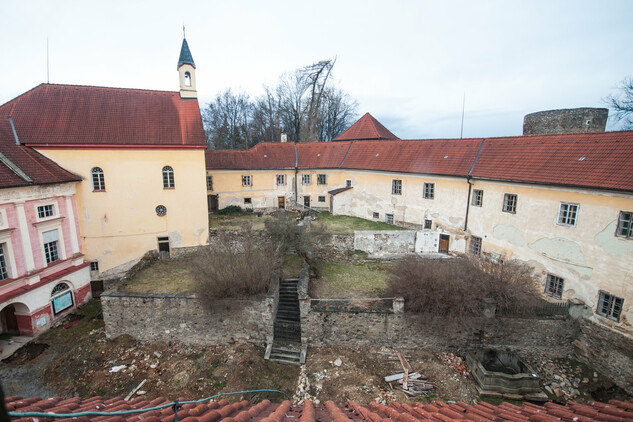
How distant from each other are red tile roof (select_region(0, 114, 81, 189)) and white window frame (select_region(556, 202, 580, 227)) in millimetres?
23909

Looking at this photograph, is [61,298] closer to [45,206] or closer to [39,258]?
[39,258]

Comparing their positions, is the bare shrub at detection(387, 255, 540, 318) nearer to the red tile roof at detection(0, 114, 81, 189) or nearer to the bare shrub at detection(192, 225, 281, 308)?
the bare shrub at detection(192, 225, 281, 308)

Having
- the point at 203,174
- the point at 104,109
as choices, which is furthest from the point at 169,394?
the point at 104,109

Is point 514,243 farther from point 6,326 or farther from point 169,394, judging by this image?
point 6,326

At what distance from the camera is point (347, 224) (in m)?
24.3

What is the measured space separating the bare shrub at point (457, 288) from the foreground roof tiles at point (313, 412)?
6.59 metres

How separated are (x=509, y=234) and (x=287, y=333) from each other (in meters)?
12.4

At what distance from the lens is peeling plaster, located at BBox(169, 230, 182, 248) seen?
19.7 meters

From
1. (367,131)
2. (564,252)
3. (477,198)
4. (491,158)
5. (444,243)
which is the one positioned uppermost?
(367,131)

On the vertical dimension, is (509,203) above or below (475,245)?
above

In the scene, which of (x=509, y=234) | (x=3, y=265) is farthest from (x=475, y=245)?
(x=3, y=265)

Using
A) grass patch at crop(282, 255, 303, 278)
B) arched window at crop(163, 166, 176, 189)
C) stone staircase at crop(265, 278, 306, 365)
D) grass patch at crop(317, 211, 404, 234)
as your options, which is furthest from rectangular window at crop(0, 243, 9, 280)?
grass patch at crop(317, 211, 404, 234)

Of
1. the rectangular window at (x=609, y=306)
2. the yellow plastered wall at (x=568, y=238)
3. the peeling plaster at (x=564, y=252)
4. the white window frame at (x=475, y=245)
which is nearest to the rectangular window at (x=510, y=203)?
the yellow plastered wall at (x=568, y=238)

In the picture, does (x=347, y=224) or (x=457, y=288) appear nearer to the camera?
(x=457, y=288)
